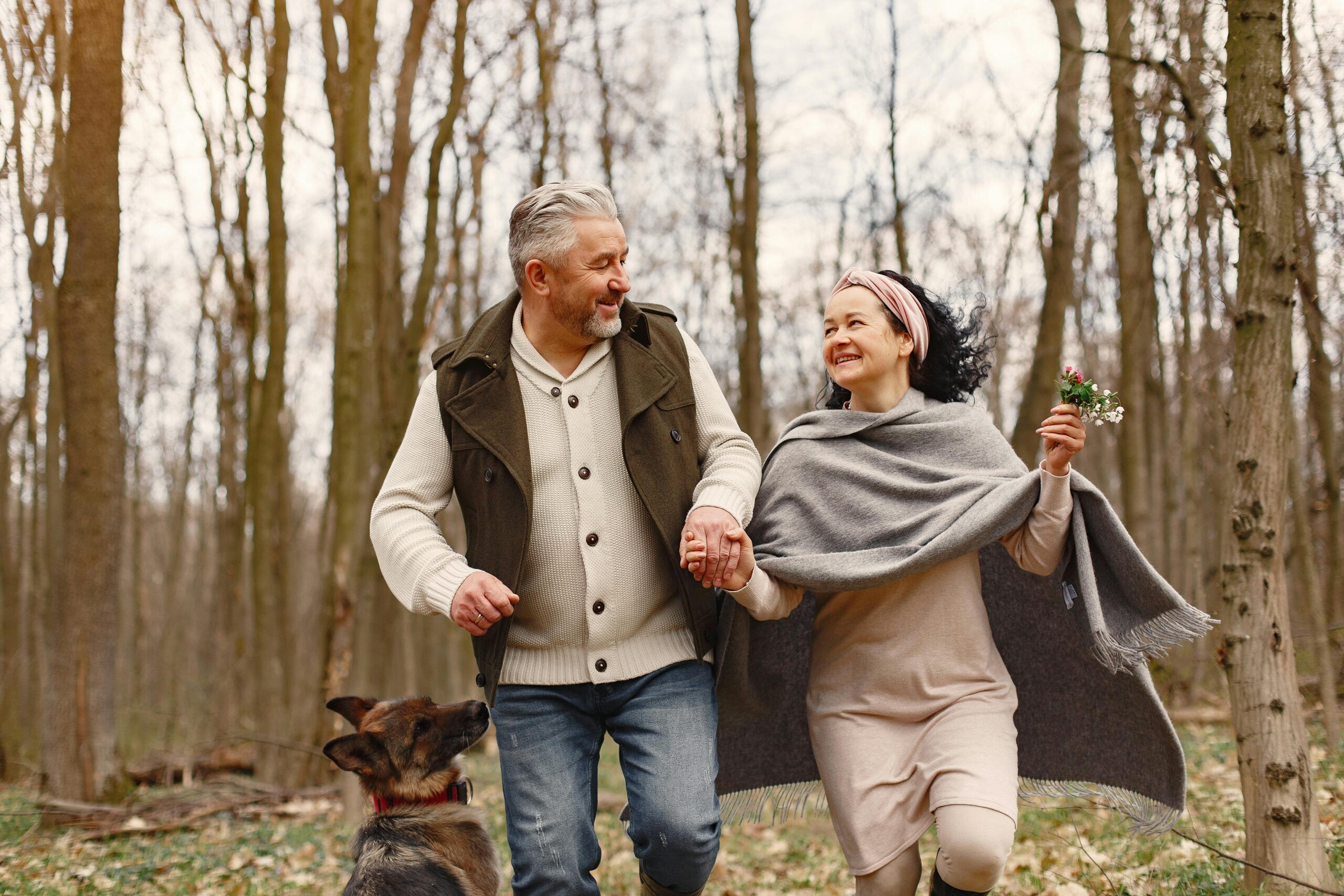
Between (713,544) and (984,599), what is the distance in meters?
1.42

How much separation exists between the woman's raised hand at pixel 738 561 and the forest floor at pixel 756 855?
2166 millimetres

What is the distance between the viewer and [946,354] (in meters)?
3.92

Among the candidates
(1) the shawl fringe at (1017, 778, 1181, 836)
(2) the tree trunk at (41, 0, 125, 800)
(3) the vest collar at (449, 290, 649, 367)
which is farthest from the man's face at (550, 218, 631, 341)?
(2) the tree trunk at (41, 0, 125, 800)

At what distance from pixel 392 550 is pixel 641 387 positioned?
1.03 metres

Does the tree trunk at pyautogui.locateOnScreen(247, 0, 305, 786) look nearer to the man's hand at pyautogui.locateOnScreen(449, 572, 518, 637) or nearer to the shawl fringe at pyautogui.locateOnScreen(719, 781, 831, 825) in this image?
the shawl fringe at pyautogui.locateOnScreen(719, 781, 831, 825)

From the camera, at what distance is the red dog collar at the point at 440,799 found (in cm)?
389

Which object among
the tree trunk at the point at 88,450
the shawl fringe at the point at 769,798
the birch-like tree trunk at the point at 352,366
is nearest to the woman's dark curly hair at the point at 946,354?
the shawl fringe at the point at 769,798

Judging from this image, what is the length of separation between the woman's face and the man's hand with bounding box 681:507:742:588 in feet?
2.58

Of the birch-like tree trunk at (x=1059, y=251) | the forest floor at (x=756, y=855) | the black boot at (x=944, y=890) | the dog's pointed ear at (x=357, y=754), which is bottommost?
the forest floor at (x=756, y=855)

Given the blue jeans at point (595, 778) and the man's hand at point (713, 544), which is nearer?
the man's hand at point (713, 544)

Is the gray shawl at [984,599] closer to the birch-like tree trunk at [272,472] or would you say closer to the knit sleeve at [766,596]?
the knit sleeve at [766,596]

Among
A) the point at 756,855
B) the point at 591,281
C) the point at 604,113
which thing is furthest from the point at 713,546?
the point at 604,113

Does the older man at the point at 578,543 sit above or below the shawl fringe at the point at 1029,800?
above

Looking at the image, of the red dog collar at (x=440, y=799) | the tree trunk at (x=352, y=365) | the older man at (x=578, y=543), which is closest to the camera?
the older man at (x=578, y=543)
